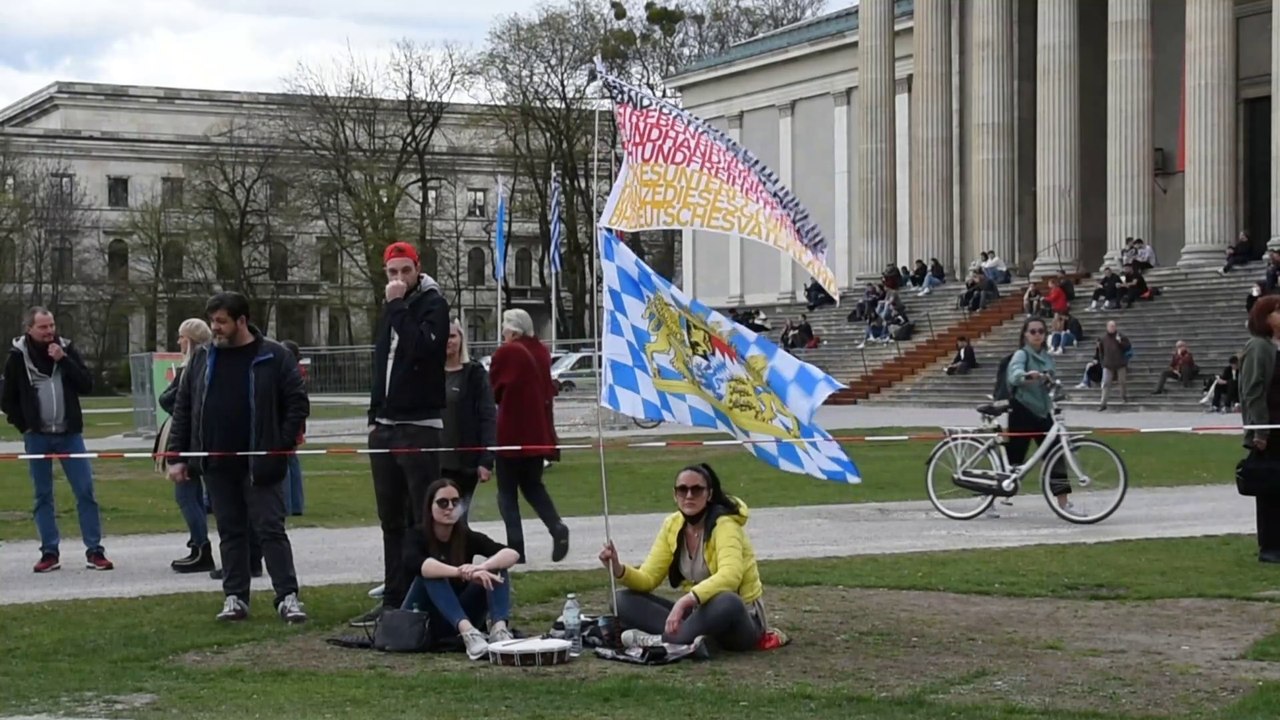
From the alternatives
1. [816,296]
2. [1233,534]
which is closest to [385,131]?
[816,296]

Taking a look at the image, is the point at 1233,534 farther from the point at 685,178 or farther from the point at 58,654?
the point at 58,654

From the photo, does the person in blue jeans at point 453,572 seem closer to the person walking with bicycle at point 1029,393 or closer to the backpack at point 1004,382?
the person walking with bicycle at point 1029,393

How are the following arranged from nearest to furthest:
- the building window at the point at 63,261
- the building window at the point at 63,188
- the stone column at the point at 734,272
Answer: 1. the stone column at the point at 734,272
2. the building window at the point at 63,261
3. the building window at the point at 63,188

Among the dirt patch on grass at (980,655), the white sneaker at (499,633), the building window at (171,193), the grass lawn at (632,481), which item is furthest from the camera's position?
the building window at (171,193)

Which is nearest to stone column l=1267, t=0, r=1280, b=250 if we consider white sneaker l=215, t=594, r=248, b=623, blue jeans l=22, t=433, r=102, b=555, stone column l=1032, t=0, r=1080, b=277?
stone column l=1032, t=0, r=1080, b=277

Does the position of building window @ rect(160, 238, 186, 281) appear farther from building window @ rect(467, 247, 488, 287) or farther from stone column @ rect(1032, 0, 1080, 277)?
stone column @ rect(1032, 0, 1080, 277)

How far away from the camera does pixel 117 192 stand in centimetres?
10794

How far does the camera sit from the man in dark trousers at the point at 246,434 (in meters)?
12.4

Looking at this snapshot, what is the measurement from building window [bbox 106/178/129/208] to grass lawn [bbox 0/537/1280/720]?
9724 centimetres

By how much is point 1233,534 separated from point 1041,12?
118 feet

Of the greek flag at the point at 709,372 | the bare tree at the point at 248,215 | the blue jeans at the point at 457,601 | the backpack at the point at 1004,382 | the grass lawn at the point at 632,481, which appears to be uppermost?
the bare tree at the point at 248,215

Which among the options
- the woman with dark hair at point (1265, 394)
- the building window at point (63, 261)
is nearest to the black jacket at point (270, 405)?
the woman with dark hair at point (1265, 394)

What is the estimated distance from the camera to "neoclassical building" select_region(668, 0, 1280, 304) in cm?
4822

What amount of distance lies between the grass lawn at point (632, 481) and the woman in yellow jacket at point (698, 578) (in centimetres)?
866
